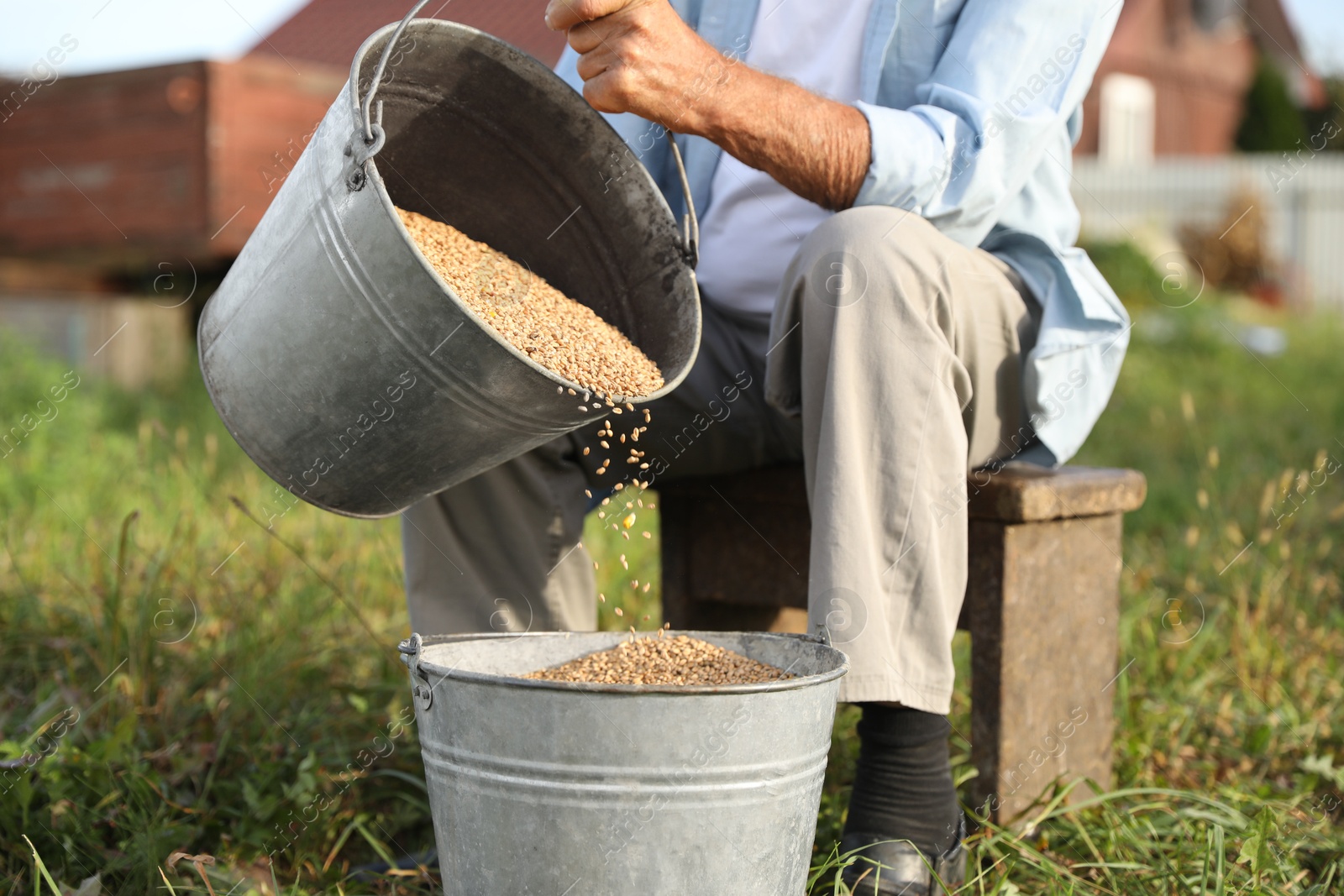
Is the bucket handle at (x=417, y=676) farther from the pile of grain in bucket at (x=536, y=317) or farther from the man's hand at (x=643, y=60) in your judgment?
the man's hand at (x=643, y=60)

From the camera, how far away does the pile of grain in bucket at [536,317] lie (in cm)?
151

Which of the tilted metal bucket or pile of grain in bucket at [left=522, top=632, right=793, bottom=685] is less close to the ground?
the tilted metal bucket

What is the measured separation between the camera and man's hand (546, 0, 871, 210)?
157 cm

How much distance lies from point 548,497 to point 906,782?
697mm

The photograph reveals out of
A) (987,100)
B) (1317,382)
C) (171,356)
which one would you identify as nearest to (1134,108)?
(1317,382)

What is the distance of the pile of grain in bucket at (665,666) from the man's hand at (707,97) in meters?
0.64

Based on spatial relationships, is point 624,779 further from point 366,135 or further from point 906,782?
point 366,135

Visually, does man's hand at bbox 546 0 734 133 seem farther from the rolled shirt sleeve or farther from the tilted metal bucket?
the rolled shirt sleeve

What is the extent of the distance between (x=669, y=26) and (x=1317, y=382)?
A: 545 cm

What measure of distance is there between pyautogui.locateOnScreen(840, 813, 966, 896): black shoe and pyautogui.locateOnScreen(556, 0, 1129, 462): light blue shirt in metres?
0.65

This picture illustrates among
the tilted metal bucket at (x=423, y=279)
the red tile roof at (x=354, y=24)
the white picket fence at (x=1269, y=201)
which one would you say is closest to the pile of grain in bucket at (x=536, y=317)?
the tilted metal bucket at (x=423, y=279)

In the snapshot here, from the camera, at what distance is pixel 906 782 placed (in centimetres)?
163

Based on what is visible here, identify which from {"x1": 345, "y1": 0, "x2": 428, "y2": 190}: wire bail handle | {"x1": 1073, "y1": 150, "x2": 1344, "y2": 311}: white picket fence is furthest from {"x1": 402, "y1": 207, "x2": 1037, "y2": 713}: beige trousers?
{"x1": 1073, "y1": 150, "x2": 1344, "y2": 311}: white picket fence

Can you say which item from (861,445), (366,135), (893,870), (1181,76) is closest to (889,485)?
(861,445)
